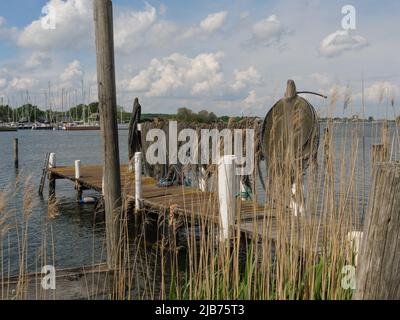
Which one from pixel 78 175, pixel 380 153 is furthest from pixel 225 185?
pixel 78 175

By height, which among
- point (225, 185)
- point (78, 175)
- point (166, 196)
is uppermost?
point (225, 185)

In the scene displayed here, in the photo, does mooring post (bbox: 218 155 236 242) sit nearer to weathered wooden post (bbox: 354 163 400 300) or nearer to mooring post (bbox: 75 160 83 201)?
weathered wooden post (bbox: 354 163 400 300)

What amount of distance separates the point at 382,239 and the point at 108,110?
3393 millimetres

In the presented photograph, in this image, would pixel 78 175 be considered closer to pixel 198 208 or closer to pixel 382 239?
pixel 198 208

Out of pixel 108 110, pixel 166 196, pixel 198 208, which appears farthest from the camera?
pixel 166 196

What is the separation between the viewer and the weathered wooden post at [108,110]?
4.48m

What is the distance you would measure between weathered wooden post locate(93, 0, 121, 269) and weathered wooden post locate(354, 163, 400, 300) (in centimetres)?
292

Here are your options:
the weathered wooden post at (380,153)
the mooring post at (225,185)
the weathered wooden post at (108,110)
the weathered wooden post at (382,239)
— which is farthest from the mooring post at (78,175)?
the weathered wooden post at (382,239)

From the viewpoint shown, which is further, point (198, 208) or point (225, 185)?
point (225, 185)

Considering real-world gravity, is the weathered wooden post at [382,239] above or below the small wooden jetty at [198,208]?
above

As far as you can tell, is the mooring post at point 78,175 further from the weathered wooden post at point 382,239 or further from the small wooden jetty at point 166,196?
the weathered wooden post at point 382,239

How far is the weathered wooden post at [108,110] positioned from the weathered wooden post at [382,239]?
2.92 metres

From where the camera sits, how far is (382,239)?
1799 mm

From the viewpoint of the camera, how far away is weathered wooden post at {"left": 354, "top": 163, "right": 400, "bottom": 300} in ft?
5.77
